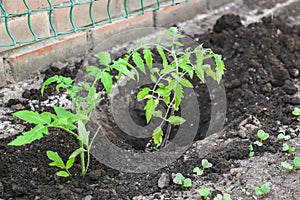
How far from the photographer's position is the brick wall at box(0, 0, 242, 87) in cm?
237

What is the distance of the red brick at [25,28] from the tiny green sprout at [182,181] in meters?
1.12

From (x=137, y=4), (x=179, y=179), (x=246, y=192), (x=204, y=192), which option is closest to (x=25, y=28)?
(x=137, y=4)

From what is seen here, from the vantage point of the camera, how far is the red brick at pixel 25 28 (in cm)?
232

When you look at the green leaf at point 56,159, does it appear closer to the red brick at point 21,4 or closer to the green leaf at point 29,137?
the green leaf at point 29,137

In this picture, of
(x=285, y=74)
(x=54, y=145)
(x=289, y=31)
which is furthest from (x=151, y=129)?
(x=289, y=31)

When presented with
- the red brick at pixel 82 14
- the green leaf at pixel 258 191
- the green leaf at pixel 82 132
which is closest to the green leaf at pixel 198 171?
the green leaf at pixel 258 191

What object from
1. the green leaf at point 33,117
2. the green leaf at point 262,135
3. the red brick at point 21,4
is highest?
the red brick at point 21,4

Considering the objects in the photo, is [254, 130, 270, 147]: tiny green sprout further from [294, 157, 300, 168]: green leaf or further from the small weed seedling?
the small weed seedling

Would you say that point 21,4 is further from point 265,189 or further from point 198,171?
point 265,189

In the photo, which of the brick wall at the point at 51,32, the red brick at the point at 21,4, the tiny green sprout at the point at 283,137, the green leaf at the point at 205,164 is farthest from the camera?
the brick wall at the point at 51,32

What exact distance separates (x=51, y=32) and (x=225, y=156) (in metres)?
1.18

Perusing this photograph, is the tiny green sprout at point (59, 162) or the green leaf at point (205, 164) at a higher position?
the tiny green sprout at point (59, 162)

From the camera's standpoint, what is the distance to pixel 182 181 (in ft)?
6.14

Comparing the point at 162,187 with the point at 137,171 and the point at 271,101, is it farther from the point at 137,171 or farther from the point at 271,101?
the point at 271,101
